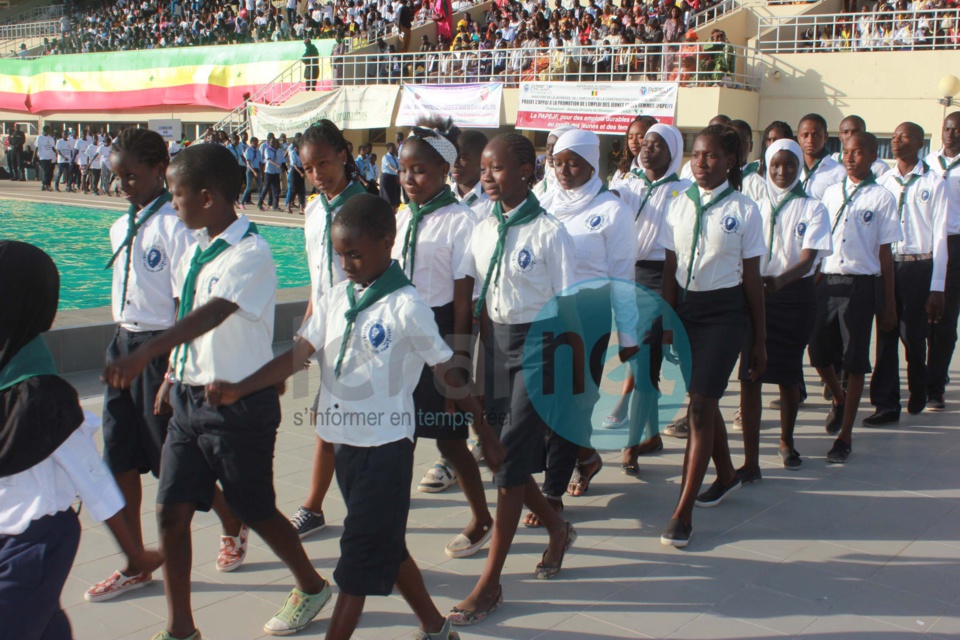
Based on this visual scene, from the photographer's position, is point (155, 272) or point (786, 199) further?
point (786, 199)

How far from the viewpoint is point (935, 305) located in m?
6.33

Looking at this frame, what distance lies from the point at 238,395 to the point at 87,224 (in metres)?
18.2

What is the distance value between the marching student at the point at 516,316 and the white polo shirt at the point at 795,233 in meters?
1.90

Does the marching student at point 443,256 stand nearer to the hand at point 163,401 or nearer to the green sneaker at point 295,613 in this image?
the green sneaker at point 295,613

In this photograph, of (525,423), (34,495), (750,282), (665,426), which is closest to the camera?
(34,495)

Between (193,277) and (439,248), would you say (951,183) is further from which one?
(193,277)

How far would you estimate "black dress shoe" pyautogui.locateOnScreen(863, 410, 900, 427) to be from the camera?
6.42m

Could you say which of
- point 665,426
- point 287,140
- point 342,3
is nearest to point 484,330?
point 665,426

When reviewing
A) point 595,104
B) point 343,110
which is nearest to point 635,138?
point 595,104

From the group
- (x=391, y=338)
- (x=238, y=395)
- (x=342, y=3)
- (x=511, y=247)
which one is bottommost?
(x=238, y=395)

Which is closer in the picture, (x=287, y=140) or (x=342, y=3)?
(x=287, y=140)

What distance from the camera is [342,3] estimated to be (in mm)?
32031

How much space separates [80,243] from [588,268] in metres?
14.4

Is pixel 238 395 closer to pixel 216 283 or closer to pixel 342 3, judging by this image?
pixel 216 283
